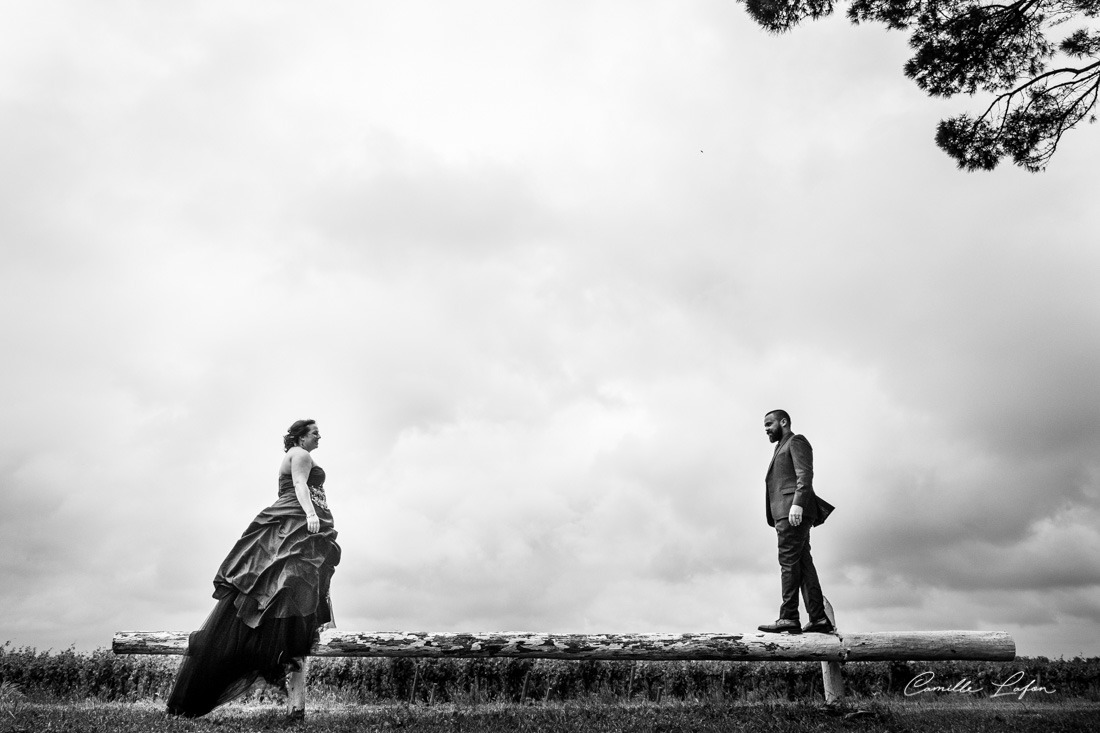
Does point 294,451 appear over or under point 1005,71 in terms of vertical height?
under

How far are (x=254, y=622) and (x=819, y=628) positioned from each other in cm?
638

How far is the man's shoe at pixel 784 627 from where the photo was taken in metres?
8.55

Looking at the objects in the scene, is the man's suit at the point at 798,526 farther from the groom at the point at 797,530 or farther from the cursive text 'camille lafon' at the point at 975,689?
the cursive text 'camille lafon' at the point at 975,689

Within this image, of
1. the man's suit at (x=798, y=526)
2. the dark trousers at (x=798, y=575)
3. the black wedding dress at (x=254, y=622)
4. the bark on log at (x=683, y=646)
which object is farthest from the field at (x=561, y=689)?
the man's suit at (x=798, y=526)

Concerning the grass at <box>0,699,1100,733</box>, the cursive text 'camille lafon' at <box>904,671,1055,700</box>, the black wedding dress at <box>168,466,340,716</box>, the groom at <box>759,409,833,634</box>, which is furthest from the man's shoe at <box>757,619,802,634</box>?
the black wedding dress at <box>168,466,340,716</box>

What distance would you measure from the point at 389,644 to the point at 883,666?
8.05m

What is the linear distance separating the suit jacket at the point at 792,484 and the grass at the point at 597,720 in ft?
7.01

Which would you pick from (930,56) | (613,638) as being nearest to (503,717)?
(613,638)

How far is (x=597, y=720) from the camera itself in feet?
25.1

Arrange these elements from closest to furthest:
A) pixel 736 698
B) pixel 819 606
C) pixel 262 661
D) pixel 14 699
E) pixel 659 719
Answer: pixel 659 719 → pixel 262 661 → pixel 819 606 → pixel 14 699 → pixel 736 698

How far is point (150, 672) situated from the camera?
11.9m

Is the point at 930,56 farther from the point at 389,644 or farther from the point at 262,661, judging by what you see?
the point at 262,661

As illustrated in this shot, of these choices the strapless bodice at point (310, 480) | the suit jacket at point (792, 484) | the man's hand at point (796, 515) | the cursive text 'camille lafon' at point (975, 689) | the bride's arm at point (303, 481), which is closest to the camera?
the bride's arm at point (303, 481)

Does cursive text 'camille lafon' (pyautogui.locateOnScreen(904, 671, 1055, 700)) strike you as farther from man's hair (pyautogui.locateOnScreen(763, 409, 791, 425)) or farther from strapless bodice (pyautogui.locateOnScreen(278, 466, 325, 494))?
strapless bodice (pyautogui.locateOnScreen(278, 466, 325, 494))
